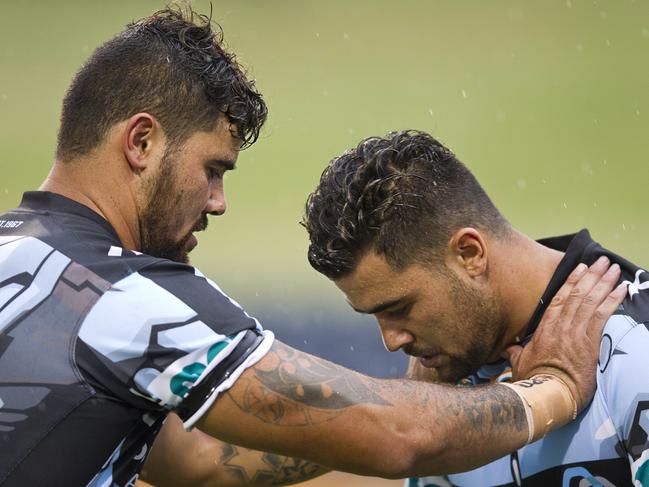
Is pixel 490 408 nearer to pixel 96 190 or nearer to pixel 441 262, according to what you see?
pixel 441 262

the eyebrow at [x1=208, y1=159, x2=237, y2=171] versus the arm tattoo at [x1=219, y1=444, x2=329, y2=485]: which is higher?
the eyebrow at [x1=208, y1=159, x2=237, y2=171]

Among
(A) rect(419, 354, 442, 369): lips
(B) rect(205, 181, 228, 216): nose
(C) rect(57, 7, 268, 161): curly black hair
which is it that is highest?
(C) rect(57, 7, 268, 161): curly black hair

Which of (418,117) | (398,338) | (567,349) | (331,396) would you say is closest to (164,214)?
(331,396)

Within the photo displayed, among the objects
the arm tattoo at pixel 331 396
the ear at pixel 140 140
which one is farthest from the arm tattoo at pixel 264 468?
the ear at pixel 140 140

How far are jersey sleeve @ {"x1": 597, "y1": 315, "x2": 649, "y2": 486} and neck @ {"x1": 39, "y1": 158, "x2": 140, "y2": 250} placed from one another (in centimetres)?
108

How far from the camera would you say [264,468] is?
2648 mm

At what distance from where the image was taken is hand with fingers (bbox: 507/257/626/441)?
206 cm

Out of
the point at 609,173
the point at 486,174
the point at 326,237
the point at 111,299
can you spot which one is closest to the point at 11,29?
the point at 486,174

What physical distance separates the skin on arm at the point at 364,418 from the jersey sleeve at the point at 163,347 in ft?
0.14

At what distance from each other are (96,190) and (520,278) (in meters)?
1.04

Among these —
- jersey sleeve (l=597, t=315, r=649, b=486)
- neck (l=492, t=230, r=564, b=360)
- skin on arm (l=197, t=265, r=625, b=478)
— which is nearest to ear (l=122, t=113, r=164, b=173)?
skin on arm (l=197, t=265, r=625, b=478)

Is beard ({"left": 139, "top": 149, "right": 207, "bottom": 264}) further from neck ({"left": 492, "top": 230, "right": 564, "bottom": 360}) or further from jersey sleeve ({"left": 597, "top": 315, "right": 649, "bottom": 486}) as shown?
jersey sleeve ({"left": 597, "top": 315, "right": 649, "bottom": 486})

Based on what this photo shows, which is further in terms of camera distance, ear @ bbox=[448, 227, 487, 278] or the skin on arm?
ear @ bbox=[448, 227, 487, 278]

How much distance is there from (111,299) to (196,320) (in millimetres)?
160
